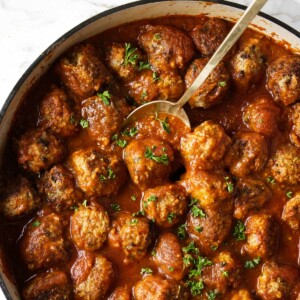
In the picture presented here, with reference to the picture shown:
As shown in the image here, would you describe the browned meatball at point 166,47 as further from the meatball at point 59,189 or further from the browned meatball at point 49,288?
the browned meatball at point 49,288

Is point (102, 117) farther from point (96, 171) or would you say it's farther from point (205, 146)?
point (205, 146)

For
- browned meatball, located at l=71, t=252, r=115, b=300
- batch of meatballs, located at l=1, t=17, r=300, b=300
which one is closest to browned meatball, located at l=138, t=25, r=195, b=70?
batch of meatballs, located at l=1, t=17, r=300, b=300

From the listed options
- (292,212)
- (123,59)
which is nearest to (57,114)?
(123,59)

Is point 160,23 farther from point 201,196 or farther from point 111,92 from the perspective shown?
point 201,196

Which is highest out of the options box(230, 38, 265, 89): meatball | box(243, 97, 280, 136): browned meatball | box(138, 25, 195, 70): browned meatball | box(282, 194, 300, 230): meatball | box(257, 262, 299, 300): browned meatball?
box(138, 25, 195, 70): browned meatball

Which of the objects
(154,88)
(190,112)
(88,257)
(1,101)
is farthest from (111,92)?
(88,257)

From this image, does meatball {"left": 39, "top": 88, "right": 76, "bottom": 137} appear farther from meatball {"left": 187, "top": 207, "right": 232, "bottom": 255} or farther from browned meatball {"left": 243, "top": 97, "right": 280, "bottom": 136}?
browned meatball {"left": 243, "top": 97, "right": 280, "bottom": 136}

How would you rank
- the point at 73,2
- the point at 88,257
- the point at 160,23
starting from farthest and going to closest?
the point at 73,2 → the point at 160,23 → the point at 88,257
